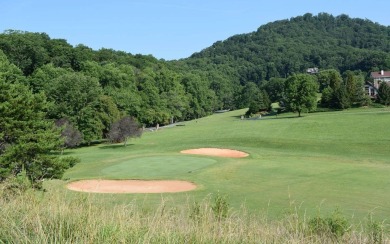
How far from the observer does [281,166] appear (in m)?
28.1

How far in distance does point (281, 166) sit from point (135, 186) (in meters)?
10.2

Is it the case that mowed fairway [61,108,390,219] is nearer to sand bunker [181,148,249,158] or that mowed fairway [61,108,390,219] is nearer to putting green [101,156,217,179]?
putting green [101,156,217,179]

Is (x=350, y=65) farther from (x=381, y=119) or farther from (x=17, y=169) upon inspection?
(x=17, y=169)

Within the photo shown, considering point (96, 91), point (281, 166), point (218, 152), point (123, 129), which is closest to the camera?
point (281, 166)

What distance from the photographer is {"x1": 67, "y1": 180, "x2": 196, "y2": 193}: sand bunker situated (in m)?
22.5

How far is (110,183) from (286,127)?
31534mm

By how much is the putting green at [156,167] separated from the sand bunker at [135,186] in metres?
1.28

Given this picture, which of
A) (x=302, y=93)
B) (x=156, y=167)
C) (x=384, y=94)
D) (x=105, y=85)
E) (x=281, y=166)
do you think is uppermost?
(x=105, y=85)

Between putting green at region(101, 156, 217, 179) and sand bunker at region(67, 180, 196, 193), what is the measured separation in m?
1.28

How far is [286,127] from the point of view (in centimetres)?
5169

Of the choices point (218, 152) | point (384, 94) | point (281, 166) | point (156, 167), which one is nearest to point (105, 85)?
point (218, 152)

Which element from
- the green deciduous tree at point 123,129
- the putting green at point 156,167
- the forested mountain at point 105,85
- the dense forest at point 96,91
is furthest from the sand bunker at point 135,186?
the green deciduous tree at point 123,129

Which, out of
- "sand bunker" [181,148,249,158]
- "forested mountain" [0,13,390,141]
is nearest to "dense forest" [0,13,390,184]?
"forested mountain" [0,13,390,141]

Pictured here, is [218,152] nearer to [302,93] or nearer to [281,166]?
[281,166]
